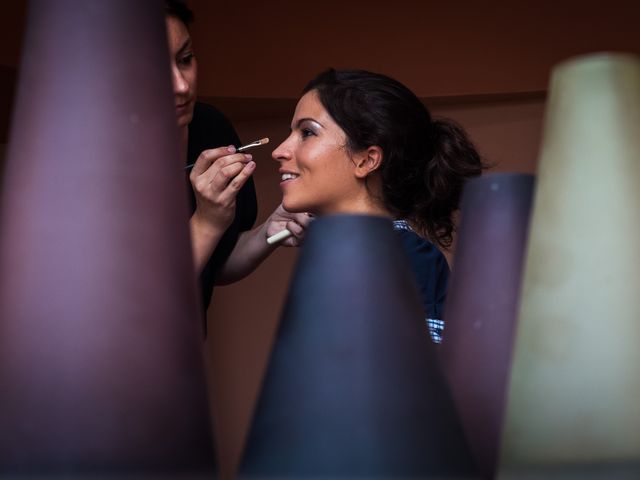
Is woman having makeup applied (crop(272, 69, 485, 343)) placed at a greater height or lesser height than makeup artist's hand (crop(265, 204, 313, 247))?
greater

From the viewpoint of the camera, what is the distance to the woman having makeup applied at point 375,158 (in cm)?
158

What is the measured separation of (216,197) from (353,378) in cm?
104

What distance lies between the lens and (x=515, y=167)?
3123mm

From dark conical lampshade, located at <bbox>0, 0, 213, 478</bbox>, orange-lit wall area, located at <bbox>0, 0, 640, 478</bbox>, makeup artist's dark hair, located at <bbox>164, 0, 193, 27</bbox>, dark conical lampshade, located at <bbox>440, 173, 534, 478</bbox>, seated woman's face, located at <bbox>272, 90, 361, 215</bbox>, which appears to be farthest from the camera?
orange-lit wall area, located at <bbox>0, 0, 640, 478</bbox>

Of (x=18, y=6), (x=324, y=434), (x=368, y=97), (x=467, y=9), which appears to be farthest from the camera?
(x=467, y=9)

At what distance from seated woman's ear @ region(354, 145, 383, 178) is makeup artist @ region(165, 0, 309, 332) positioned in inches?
5.8

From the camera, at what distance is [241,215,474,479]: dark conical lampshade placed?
412mm

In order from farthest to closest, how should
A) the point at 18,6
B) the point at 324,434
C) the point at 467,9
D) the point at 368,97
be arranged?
the point at 467,9 < the point at 18,6 < the point at 368,97 < the point at 324,434

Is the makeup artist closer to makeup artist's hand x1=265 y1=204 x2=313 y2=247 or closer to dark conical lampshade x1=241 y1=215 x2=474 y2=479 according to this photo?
makeup artist's hand x1=265 y1=204 x2=313 y2=247

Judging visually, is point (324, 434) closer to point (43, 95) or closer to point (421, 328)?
point (421, 328)

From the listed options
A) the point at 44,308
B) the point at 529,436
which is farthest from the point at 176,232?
the point at 529,436

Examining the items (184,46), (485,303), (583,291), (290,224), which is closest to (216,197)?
(290,224)

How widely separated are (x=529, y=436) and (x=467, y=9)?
9.14 feet

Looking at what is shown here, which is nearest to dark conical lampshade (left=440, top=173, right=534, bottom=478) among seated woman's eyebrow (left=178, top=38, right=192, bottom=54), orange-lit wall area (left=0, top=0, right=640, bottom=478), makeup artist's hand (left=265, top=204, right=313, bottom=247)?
makeup artist's hand (left=265, top=204, right=313, bottom=247)
